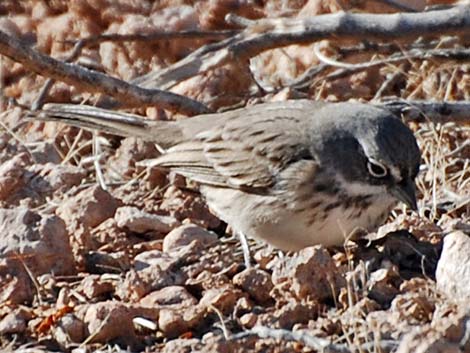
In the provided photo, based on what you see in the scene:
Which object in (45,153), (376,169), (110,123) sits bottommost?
(45,153)

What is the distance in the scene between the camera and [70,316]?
5828 millimetres

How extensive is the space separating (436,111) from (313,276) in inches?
72.6

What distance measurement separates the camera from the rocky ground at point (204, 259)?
18.6 ft

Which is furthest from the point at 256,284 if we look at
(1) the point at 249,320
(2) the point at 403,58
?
(2) the point at 403,58

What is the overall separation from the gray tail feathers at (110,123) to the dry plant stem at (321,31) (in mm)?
590

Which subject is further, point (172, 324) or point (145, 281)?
point (145, 281)

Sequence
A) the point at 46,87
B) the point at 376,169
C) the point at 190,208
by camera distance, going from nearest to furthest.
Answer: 1. the point at 376,169
2. the point at 190,208
3. the point at 46,87

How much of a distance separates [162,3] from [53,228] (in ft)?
12.3

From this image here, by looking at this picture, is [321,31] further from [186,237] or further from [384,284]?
[384,284]

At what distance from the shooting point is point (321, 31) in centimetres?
755

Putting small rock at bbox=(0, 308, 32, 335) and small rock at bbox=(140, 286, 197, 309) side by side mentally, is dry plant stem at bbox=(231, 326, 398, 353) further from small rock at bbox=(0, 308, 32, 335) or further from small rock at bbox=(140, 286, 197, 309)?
small rock at bbox=(0, 308, 32, 335)

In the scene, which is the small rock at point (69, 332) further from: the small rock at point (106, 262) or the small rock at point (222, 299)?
the small rock at point (106, 262)

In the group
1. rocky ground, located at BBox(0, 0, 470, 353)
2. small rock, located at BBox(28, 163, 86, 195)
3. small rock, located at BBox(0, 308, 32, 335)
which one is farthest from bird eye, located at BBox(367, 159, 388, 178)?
small rock, located at BBox(28, 163, 86, 195)

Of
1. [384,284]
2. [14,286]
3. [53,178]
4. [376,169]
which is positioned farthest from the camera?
[53,178]
